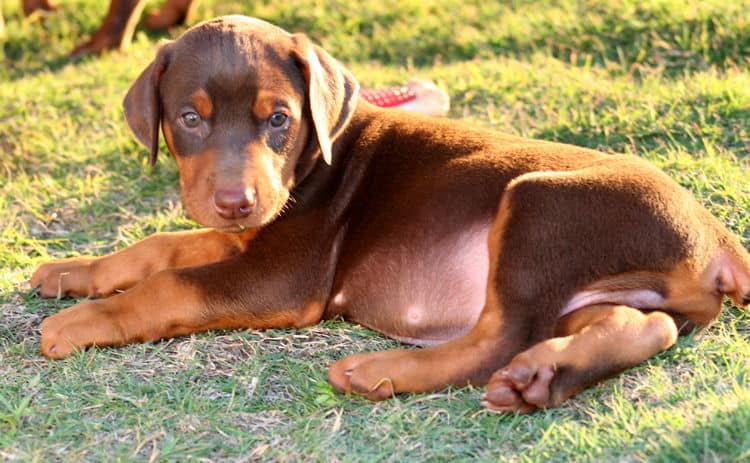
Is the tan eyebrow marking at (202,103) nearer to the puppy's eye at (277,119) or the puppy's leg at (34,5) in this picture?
the puppy's eye at (277,119)

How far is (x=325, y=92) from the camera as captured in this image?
13.9 feet

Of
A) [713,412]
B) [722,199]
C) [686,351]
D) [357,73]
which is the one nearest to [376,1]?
[357,73]

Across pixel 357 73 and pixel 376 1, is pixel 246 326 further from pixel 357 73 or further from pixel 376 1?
pixel 376 1

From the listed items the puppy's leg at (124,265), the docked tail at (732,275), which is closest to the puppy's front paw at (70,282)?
the puppy's leg at (124,265)

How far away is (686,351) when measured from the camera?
159 inches

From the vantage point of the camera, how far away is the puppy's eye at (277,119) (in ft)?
13.5

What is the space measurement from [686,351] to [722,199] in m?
1.45

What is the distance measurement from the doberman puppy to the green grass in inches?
5.0

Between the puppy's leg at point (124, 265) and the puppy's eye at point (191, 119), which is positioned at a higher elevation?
the puppy's eye at point (191, 119)

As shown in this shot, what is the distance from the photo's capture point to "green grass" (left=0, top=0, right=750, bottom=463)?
3.57 meters

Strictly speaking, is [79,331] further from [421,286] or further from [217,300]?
[421,286]

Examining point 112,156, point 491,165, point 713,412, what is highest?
point 491,165

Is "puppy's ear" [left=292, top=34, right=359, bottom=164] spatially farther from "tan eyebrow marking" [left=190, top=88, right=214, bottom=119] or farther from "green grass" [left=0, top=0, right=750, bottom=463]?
"green grass" [left=0, top=0, right=750, bottom=463]

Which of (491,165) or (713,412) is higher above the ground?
(491,165)
